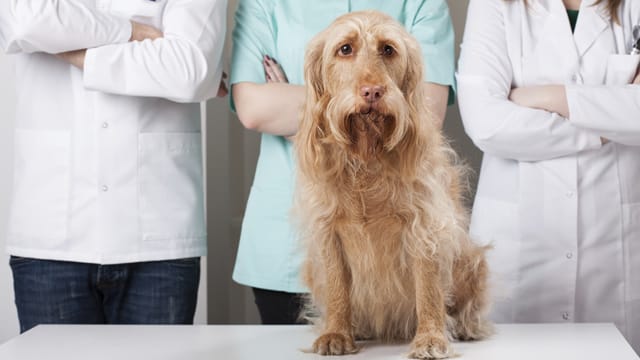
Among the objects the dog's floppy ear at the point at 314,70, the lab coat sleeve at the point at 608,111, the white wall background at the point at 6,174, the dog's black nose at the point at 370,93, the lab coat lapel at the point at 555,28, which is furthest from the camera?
the white wall background at the point at 6,174

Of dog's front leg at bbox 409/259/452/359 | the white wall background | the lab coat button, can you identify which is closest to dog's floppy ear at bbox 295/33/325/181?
dog's front leg at bbox 409/259/452/359

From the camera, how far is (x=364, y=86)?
4.21 feet

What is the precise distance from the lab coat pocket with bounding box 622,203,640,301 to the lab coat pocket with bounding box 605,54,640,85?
0.28m

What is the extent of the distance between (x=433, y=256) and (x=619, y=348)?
34 cm

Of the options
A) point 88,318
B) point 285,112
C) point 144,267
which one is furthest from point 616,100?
point 88,318

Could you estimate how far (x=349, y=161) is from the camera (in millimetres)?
1390

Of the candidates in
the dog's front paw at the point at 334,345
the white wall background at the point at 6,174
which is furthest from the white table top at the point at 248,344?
the white wall background at the point at 6,174

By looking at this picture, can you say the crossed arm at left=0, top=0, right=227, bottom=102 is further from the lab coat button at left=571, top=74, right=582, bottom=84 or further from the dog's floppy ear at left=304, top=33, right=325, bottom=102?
the lab coat button at left=571, top=74, right=582, bottom=84

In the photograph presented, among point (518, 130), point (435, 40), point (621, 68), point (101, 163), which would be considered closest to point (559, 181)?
point (518, 130)

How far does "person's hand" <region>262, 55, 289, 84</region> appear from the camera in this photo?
6.82 ft

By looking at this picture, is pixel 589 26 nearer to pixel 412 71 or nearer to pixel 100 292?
pixel 412 71

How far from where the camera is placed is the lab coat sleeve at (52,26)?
1.94 meters

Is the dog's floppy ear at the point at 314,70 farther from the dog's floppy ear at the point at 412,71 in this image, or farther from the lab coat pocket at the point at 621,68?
the lab coat pocket at the point at 621,68

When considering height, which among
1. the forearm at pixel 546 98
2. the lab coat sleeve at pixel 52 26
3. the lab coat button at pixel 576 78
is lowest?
the forearm at pixel 546 98
